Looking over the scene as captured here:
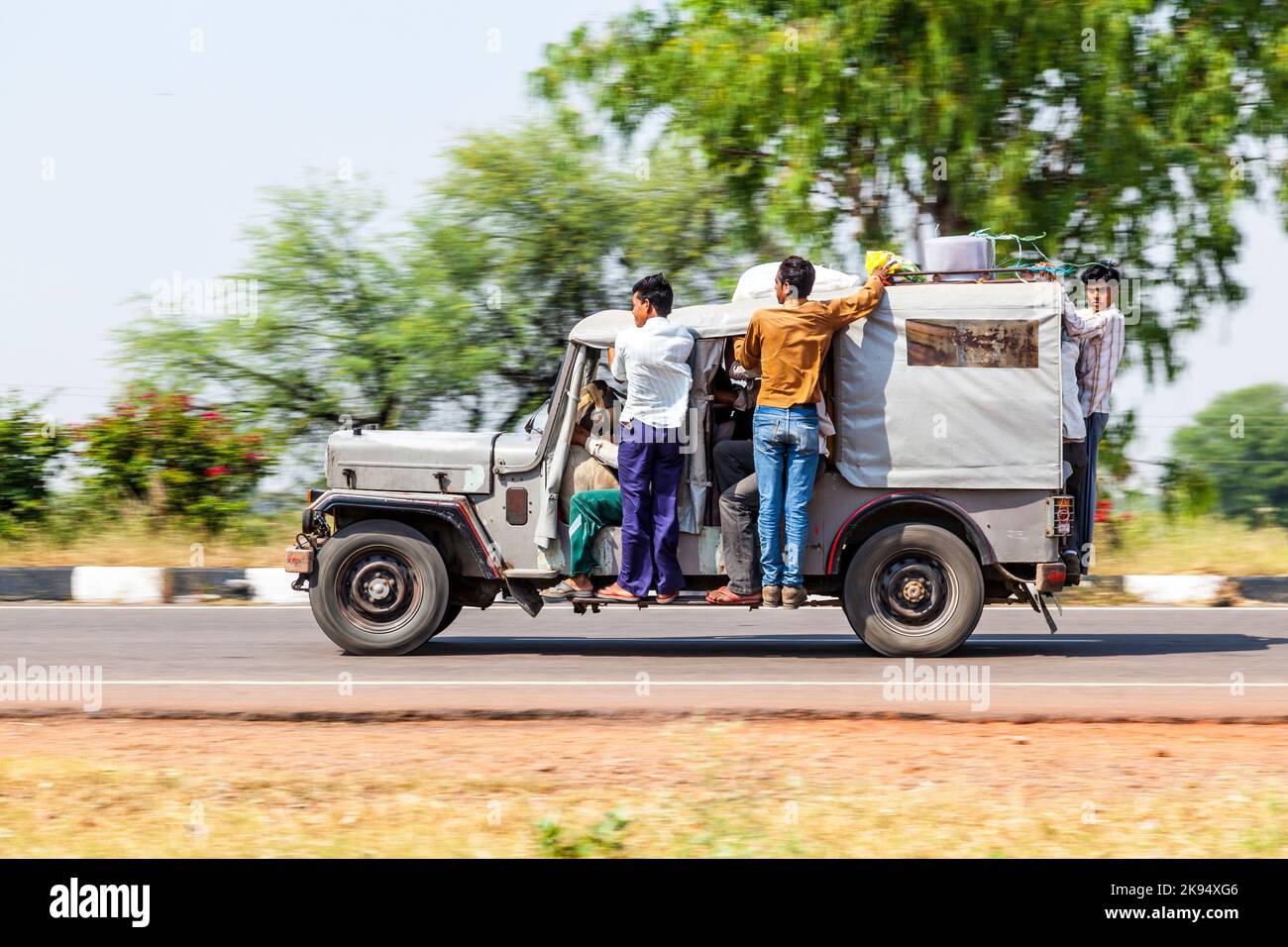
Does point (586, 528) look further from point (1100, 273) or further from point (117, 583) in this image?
point (117, 583)

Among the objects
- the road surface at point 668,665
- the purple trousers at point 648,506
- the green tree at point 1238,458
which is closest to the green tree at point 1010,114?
the green tree at point 1238,458

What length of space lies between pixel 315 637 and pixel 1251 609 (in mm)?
7557

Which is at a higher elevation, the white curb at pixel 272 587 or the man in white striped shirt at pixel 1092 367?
the man in white striped shirt at pixel 1092 367

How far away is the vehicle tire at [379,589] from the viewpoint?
914 cm

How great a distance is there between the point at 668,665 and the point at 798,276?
2416 millimetres

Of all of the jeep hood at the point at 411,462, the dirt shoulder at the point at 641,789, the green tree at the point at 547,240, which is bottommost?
the dirt shoulder at the point at 641,789

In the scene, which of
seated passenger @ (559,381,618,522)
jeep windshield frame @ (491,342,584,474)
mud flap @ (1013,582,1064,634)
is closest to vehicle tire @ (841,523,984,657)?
A: mud flap @ (1013,582,1064,634)

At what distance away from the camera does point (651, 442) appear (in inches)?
348

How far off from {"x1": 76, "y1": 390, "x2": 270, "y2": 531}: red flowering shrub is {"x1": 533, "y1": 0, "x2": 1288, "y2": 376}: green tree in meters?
5.83

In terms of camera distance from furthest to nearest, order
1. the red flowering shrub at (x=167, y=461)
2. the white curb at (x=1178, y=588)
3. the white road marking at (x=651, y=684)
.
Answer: the red flowering shrub at (x=167, y=461)
the white curb at (x=1178, y=588)
the white road marking at (x=651, y=684)

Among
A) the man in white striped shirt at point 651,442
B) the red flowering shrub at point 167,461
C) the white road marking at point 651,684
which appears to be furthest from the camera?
the red flowering shrub at point 167,461

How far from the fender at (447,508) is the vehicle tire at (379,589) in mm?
155

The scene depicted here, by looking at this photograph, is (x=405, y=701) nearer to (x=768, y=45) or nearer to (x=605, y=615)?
(x=605, y=615)

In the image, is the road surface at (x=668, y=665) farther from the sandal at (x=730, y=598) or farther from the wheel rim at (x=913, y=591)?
A: the sandal at (x=730, y=598)
